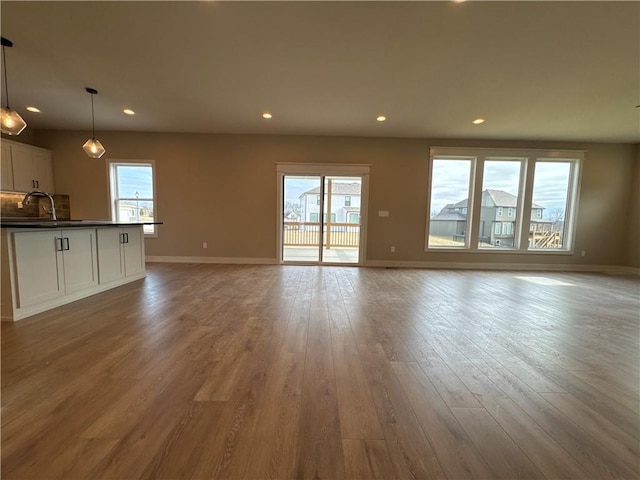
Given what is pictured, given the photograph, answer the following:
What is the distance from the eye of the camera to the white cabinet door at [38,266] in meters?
2.47

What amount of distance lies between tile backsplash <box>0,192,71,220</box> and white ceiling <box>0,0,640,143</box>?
163cm

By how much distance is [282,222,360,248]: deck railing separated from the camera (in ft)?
19.7

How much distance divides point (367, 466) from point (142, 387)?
1.38m

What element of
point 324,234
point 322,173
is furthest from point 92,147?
point 324,234

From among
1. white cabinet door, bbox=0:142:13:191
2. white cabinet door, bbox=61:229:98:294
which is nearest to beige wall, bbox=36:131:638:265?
white cabinet door, bbox=0:142:13:191

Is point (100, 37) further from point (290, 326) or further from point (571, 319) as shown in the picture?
point (571, 319)

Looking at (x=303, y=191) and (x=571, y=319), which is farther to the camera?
(x=303, y=191)

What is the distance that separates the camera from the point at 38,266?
104 inches

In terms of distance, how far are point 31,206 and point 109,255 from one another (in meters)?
3.63

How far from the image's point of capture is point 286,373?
67.3 inches

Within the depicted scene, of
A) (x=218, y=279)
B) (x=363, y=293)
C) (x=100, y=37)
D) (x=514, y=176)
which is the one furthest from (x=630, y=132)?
(x=100, y=37)

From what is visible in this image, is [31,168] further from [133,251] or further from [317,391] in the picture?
[317,391]

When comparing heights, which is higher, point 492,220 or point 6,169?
point 6,169

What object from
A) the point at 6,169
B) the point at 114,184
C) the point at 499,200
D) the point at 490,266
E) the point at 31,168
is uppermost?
the point at 31,168
